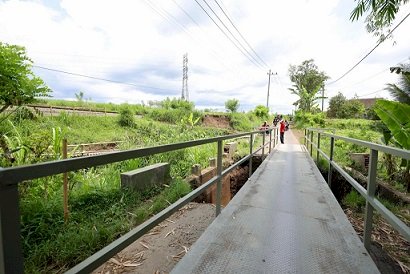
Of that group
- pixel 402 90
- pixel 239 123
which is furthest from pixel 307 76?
pixel 402 90

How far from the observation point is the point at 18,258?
0.90 m

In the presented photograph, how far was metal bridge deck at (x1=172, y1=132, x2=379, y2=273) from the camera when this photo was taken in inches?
76.6

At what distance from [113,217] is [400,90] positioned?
6.70 m

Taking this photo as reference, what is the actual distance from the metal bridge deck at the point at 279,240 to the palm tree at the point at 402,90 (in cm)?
399

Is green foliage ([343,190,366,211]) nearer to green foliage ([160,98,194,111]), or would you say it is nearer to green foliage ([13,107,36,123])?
green foliage ([13,107,36,123])

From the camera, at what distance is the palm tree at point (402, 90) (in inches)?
238

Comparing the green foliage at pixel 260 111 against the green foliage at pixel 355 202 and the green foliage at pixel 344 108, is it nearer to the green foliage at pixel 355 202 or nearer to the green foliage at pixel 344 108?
the green foliage at pixel 344 108

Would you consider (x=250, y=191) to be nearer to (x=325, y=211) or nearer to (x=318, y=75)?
(x=325, y=211)

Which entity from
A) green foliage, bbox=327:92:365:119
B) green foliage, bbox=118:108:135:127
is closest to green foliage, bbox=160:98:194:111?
green foliage, bbox=118:108:135:127

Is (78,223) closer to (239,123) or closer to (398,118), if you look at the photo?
(398,118)

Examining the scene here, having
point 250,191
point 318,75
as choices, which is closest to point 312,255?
point 250,191

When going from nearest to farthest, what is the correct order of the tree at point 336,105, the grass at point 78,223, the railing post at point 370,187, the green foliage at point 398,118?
the railing post at point 370,187, the grass at point 78,223, the green foliage at point 398,118, the tree at point 336,105

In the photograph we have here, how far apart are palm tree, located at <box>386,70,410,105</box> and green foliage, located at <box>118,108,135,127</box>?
64.0 ft

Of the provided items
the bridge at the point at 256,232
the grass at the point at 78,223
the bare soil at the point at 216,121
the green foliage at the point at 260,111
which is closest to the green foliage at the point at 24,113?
the grass at the point at 78,223
